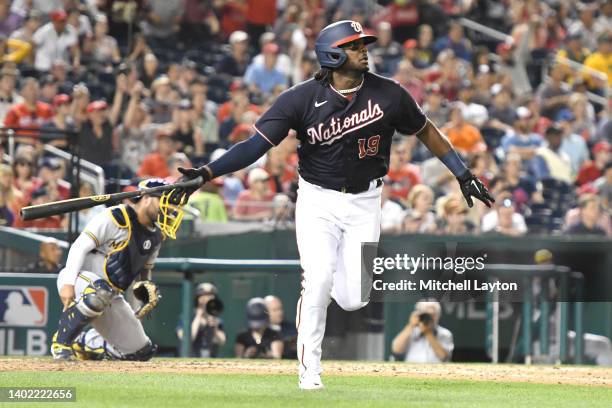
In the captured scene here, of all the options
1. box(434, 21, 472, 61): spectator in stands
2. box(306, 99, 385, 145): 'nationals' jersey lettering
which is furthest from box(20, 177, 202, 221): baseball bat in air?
box(434, 21, 472, 61): spectator in stands

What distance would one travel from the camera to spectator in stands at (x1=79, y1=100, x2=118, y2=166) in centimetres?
1541

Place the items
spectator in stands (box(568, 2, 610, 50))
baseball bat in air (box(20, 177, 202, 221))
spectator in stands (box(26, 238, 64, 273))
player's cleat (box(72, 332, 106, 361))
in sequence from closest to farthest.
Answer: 1. baseball bat in air (box(20, 177, 202, 221))
2. player's cleat (box(72, 332, 106, 361))
3. spectator in stands (box(26, 238, 64, 273))
4. spectator in stands (box(568, 2, 610, 50))

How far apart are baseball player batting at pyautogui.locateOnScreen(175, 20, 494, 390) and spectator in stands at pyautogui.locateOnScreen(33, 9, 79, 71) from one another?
31.9 ft

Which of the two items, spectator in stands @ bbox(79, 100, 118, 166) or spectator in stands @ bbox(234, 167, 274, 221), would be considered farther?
spectator in stands @ bbox(79, 100, 118, 166)

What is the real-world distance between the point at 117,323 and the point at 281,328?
7.99 ft

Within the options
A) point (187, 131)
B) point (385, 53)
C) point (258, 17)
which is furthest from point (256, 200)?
point (258, 17)

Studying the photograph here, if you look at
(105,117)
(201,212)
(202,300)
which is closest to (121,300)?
(202,300)

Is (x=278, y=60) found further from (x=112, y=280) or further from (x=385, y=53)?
(x=112, y=280)

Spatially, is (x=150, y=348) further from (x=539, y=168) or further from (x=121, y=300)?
(x=539, y=168)

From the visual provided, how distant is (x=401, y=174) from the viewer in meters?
16.1

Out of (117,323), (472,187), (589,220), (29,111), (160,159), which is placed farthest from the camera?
(29,111)

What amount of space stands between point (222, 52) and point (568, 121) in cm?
477

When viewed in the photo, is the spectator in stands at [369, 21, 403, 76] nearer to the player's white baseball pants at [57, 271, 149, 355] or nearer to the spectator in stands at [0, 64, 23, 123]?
the spectator in stands at [0, 64, 23, 123]

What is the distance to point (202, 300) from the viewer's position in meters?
12.0
